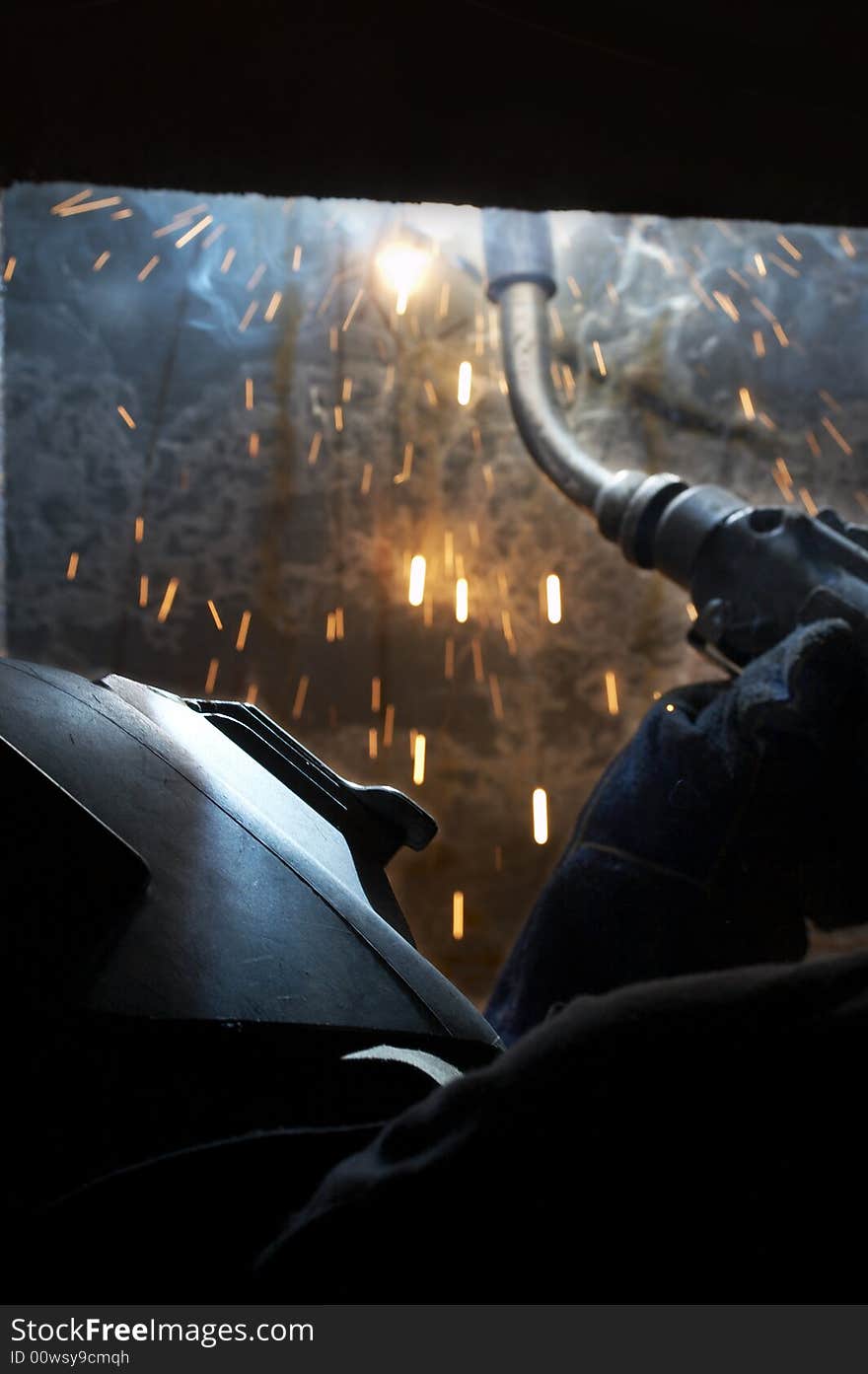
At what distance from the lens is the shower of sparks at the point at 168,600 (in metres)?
3.37

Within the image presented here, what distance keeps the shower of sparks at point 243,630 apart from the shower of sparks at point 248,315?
99 centimetres

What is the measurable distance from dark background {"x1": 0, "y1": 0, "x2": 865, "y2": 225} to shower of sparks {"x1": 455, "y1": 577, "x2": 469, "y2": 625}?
80.1 inches

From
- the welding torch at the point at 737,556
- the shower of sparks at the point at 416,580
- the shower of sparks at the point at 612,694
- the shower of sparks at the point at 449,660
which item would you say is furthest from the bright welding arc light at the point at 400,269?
the shower of sparks at the point at 612,694

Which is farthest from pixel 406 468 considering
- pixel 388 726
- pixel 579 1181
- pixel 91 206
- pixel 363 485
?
pixel 579 1181

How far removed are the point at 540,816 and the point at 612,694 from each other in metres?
0.49

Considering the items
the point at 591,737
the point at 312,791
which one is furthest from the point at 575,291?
the point at 312,791

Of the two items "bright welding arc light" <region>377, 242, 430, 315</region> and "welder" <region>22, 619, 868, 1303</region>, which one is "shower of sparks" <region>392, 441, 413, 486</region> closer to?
"bright welding arc light" <region>377, 242, 430, 315</region>

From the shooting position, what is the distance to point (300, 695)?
3387 mm

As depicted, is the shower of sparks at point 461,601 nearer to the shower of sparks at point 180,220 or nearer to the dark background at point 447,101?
the shower of sparks at point 180,220

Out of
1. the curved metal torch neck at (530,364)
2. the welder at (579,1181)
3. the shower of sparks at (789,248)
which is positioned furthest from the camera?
the shower of sparks at (789,248)

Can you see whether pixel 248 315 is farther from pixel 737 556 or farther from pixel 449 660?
pixel 737 556

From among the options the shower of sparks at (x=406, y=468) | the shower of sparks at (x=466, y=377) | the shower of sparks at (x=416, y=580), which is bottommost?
the shower of sparks at (x=416, y=580)

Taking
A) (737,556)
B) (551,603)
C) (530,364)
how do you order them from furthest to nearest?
(551,603) < (530,364) < (737,556)

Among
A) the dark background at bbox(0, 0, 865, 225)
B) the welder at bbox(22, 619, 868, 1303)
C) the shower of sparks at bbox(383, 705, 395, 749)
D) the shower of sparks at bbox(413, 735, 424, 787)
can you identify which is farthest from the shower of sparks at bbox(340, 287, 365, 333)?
the welder at bbox(22, 619, 868, 1303)
